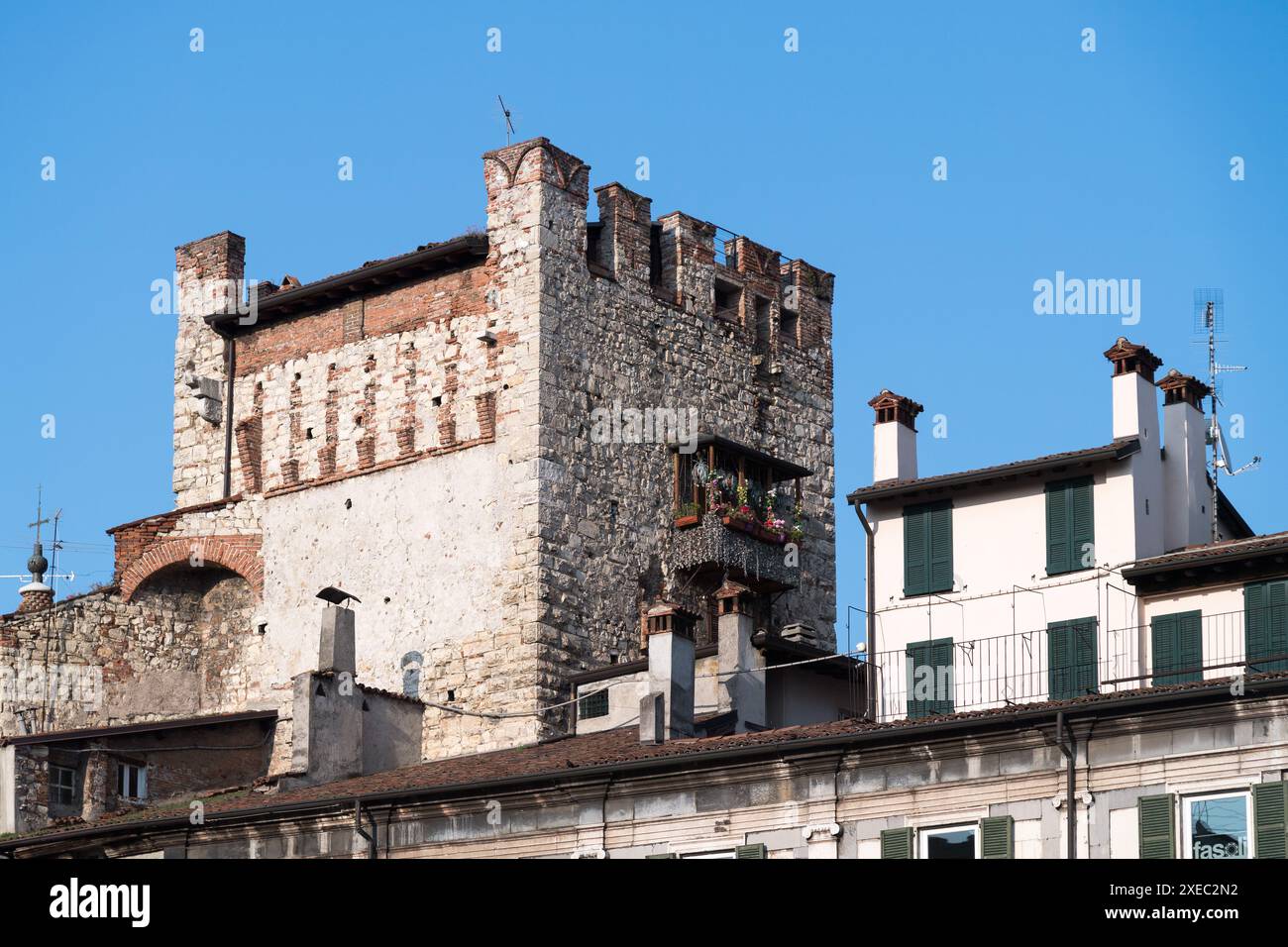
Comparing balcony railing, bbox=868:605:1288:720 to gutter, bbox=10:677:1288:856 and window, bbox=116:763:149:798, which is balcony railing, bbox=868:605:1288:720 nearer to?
gutter, bbox=10:677:1288:856

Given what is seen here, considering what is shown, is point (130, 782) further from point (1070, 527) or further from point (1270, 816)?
point (1270, 816)

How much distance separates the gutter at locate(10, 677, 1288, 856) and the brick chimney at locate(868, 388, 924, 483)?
306 inches

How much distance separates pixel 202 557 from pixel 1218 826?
29.4 meters

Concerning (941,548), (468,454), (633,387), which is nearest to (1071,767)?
(941,548)

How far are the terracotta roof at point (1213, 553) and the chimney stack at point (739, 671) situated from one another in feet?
22.0

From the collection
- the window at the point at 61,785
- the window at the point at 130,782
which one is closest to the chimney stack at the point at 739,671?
the window at the point at 130,782

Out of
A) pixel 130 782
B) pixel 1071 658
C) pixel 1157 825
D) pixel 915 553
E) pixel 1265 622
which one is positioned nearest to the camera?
pixel 1157 825

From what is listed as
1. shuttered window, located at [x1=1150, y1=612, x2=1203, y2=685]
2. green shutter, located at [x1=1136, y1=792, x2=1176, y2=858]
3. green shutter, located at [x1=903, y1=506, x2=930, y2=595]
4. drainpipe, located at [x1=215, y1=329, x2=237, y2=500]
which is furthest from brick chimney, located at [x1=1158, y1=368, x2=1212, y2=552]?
drainpipe, located at [x1=215, y1=329, x2=237, y2=500]

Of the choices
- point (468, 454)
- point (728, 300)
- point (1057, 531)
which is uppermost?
point (728, 300)

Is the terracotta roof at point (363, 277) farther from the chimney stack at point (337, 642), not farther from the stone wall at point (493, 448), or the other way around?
the chimney stack at point (337, 642)

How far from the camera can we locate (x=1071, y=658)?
39719 millimetres

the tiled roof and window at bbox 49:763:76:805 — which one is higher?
the tiled roof

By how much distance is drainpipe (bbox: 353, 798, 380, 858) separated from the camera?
129 ft
